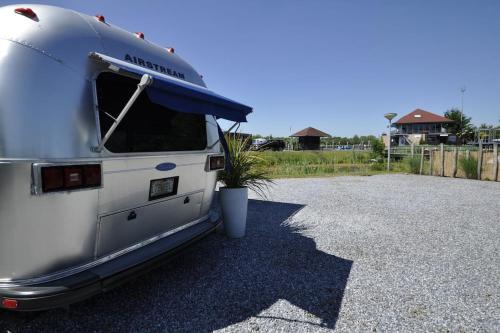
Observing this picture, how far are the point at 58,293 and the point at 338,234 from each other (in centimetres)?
423

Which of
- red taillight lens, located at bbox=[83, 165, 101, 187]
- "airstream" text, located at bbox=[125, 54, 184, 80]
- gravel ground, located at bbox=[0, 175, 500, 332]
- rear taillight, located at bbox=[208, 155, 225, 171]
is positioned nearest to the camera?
red taillight lens, located at bbox=[83, 165, 101, 187]

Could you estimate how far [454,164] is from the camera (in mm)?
13641

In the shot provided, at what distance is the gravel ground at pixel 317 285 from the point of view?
8.34 ft

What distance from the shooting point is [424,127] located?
65938 mm

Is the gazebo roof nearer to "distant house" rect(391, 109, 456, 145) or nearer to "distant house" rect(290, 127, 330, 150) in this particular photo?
"distant house" rect(290, 127, 330, 150)

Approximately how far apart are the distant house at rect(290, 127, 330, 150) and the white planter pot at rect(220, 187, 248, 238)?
150ft

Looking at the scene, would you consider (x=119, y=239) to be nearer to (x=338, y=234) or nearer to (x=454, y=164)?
(x=338, y=234)

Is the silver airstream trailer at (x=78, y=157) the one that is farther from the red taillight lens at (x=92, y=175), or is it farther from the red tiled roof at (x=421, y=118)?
the red tiled roof at (x=421, y=118)

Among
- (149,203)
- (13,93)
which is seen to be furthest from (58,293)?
(13,93)

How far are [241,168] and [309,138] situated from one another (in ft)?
160

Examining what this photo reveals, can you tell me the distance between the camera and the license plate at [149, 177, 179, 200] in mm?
2844

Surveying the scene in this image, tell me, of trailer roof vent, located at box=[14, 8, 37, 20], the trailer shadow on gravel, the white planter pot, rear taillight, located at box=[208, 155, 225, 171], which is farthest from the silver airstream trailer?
the white planter pot

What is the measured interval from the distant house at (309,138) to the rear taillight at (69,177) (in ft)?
159

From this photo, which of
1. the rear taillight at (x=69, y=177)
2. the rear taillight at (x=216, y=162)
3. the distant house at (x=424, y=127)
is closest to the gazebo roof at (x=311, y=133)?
the distant house at (x=424, y=127)
